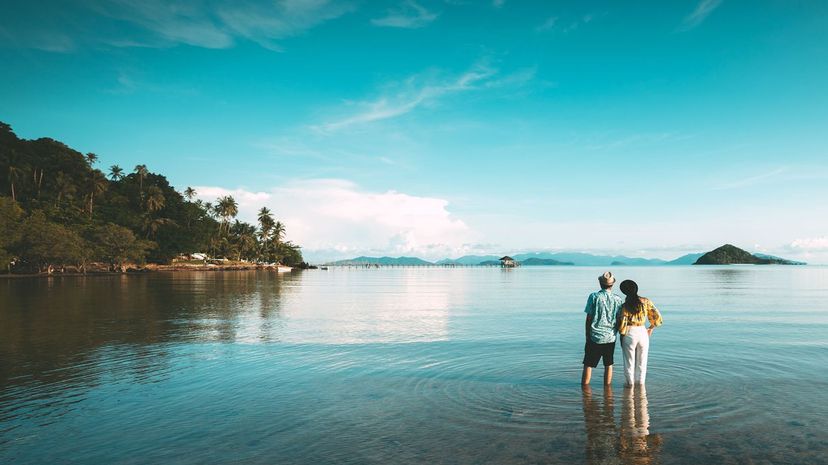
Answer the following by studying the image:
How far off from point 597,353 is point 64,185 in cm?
14447

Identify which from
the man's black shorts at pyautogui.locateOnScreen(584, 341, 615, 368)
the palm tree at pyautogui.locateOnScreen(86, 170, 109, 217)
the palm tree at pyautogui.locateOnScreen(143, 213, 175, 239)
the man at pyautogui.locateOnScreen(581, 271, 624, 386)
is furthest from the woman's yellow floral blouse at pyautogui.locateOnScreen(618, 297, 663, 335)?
the palm tree at pyautogui.locateOnScreen(143, 213, 175, 239)

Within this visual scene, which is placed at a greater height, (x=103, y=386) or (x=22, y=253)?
(x=22, y=253)

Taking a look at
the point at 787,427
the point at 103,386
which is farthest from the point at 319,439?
the point at 787,427

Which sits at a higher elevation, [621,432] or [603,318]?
[603,318]

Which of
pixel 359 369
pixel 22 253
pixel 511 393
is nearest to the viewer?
pixel 511 393

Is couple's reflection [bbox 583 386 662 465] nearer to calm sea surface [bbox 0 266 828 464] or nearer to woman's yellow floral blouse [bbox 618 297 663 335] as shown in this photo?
calm sea surface [bbox 0 266 828 464]

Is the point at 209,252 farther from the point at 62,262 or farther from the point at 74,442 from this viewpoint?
the point at 74,442

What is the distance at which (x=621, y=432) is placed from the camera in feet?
28.1

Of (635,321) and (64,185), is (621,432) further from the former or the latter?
(64,185)

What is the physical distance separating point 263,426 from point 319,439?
4.68 ft

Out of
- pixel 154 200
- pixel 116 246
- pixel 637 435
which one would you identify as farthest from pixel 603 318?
pixel 154 200

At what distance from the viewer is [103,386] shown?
12.2 m

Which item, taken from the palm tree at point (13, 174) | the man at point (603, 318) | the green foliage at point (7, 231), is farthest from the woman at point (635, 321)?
the palm tree at point (13, 174)

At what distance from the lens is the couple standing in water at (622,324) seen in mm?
10648
